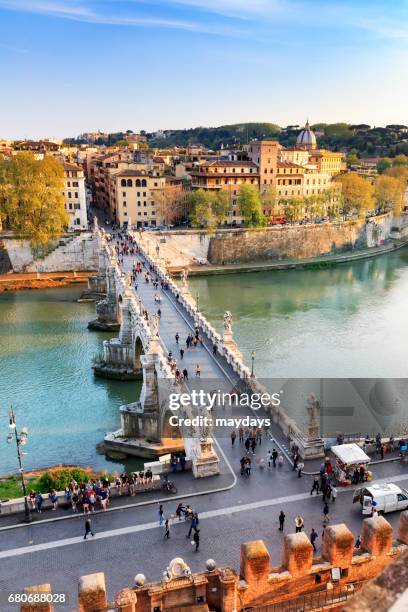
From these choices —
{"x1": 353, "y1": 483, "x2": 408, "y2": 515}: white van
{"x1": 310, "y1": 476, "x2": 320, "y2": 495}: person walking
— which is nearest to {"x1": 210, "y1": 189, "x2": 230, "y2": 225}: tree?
{"x1": 310, "y1": 476, "x2": 320, "y2": 495}: person walking

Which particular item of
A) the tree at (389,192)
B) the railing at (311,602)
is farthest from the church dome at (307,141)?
the railing at (311,602)

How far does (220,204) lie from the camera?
57.7 meters

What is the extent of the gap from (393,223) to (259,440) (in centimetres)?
6419

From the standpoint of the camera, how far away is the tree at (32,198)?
48250mm

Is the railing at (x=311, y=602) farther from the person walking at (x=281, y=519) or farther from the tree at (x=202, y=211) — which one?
the tree at (x=202, y=211)

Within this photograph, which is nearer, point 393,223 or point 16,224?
point 16,224

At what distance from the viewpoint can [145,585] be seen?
8.41 metres

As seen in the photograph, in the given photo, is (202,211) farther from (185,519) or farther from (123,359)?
(185,519)

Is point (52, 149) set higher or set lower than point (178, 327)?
higher

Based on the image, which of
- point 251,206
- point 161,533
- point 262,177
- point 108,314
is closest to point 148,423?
point 161,533

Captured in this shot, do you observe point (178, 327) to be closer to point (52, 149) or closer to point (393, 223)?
point (393, 223)

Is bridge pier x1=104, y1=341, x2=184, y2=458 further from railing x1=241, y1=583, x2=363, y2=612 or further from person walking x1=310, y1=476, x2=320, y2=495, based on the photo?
railing x1=241, y1=583, x2=363, y2=612

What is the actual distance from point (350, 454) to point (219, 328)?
2239 centimetres

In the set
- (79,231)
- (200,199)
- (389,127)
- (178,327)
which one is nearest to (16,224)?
(79,231)
